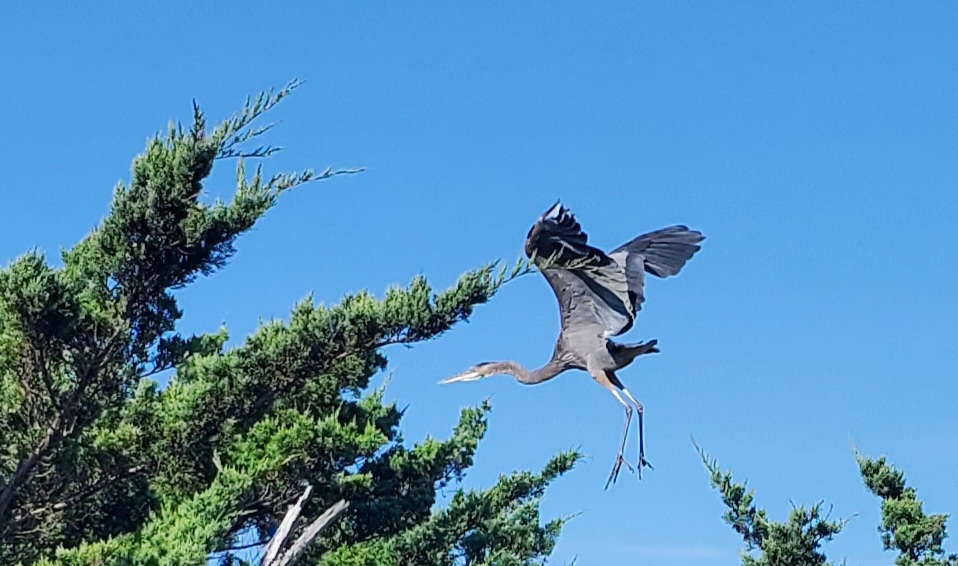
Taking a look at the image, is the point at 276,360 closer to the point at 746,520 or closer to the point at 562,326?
the point at 562,326

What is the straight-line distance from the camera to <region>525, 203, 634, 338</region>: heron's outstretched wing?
30.2 ft

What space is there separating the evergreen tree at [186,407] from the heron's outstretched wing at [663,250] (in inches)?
45.5

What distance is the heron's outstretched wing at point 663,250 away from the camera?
1040cm

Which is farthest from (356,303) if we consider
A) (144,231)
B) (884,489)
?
(884,489)

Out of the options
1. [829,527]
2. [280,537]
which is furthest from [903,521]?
[280,537]

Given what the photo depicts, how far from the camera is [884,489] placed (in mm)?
13844

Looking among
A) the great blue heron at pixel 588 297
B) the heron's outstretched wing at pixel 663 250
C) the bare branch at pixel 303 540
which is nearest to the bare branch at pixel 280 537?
the bare branch at pixel 303 540

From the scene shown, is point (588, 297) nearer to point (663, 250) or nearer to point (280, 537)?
point (663, 250)

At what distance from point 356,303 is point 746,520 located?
14.6 feet

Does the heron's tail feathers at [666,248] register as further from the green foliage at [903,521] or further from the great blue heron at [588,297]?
the green foliage at [903,521]

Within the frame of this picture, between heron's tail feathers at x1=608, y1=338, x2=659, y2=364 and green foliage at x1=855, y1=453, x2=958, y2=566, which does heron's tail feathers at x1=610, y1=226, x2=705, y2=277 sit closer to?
heron's tail feathers at x1=608, y1=338, x2=659, y2=364

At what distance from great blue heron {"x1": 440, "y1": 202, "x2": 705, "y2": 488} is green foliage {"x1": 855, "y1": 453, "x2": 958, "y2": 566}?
474 cm

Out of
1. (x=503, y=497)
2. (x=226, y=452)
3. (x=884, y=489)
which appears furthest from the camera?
(x=503, y=497)

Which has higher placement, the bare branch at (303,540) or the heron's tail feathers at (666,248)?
the heron's tail feathers at (666,248)
